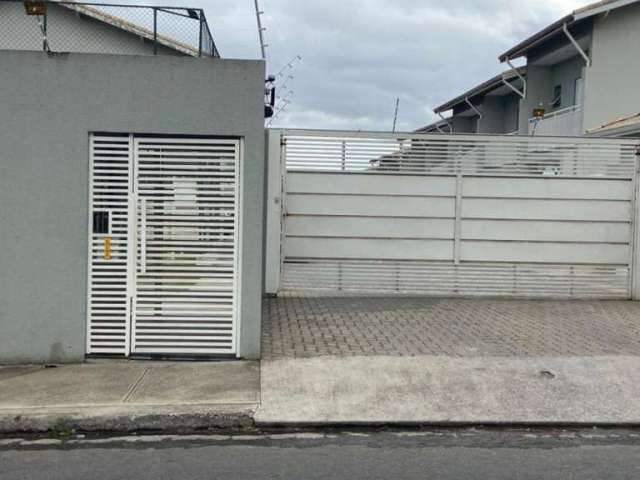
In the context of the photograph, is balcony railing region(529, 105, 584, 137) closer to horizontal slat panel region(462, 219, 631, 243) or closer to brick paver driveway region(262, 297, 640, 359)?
horizontal slat panel region(462, 219, 631, 243)

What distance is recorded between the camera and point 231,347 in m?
7.27

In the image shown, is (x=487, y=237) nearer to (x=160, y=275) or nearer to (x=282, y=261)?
(x=282, y=261)

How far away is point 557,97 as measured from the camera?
70.9ft

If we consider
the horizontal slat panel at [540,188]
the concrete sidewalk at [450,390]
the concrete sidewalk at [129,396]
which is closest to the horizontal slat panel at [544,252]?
the horizontal slat panel at [540,188]

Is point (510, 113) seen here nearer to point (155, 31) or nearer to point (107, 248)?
point (155, 31)

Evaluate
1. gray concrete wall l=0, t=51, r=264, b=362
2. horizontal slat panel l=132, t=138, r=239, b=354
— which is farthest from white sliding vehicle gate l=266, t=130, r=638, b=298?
gray concrete wall l=0, t=51, r=264, b=362

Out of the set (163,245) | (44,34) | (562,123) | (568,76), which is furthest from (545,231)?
(568,76)

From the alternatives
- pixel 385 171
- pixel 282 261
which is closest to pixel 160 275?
pixel 282 261

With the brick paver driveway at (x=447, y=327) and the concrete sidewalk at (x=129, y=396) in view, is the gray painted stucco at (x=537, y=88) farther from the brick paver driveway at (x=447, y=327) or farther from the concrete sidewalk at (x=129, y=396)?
the concrete sidewalk at (x=129, y=396)

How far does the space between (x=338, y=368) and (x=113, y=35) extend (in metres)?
5.02

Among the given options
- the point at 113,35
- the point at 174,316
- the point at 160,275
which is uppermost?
the point at 113,35

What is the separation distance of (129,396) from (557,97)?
19.3 m

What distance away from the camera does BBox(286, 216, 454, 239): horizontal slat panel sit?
431 inches

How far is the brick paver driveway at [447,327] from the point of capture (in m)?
7.60
